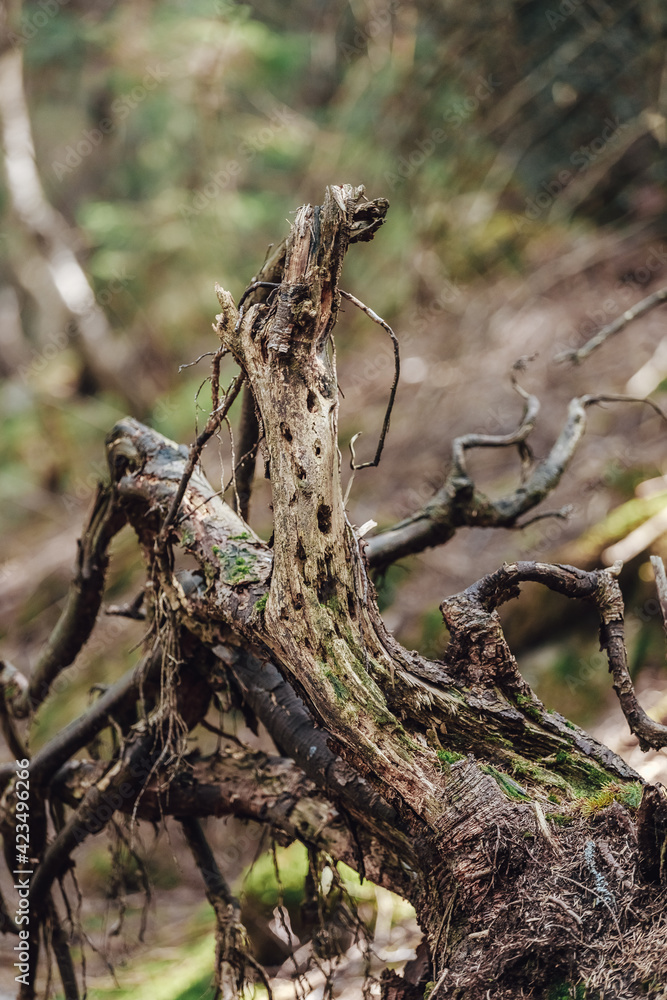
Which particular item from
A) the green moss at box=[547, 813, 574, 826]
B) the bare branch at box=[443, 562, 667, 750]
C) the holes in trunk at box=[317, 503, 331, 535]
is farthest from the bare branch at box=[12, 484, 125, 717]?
the green moss at box=[547, 813, 574, 826]

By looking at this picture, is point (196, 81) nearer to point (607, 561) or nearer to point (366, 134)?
point (366, 134)

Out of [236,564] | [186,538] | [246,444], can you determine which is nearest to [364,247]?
[246,444]

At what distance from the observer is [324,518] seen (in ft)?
6.08

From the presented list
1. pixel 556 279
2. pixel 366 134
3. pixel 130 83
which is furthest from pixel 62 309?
pixel 556 279

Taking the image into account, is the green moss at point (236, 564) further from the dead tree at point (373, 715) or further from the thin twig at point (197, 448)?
the thin twig at point (197, 448)

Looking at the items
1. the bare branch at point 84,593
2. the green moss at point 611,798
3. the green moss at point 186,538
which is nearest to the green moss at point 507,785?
the green moss at point 611,798

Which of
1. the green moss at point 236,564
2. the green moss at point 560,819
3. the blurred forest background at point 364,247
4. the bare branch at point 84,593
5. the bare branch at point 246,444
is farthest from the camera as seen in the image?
the blurred forest background at point 364,247

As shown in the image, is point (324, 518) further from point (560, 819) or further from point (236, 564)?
point (560, 819)

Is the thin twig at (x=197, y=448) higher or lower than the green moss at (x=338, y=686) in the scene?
higher

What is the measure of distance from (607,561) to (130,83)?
9638mm

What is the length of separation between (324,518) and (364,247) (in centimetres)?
839

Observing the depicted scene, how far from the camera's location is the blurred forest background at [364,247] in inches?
263

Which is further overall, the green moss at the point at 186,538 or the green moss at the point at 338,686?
the green moss at the point at 186,538

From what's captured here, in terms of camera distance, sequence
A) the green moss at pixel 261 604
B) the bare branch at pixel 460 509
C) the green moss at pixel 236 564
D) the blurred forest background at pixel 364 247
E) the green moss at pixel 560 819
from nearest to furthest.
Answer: the green moss at pixel 560 819
the green moss at pixel 261 604
the green moss at pixel 236 564
the bare branch at pixel 460 509
the blurred forest background at pixel 364 247
